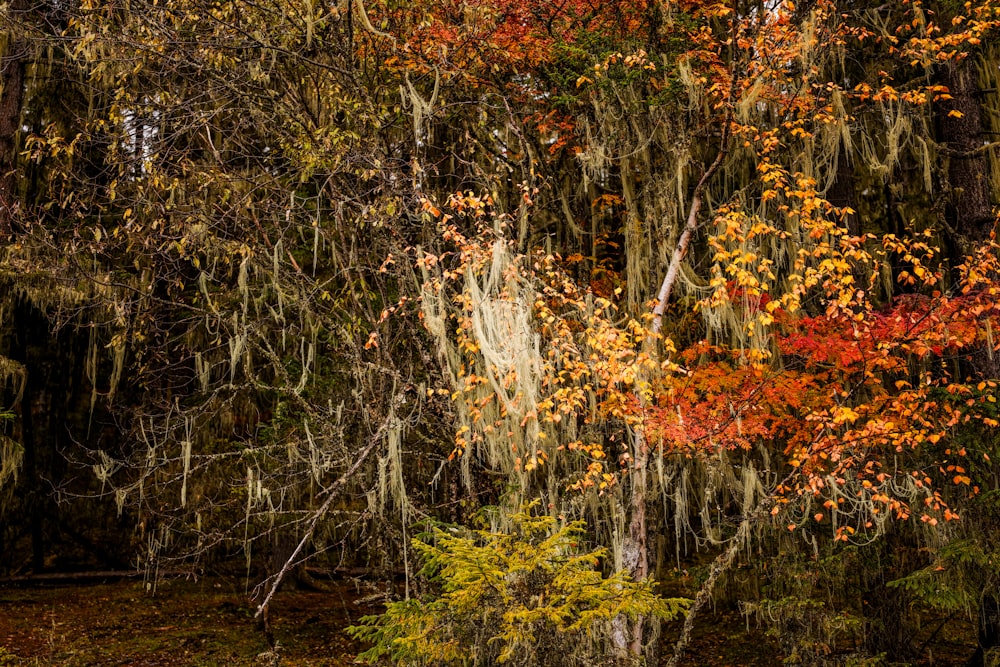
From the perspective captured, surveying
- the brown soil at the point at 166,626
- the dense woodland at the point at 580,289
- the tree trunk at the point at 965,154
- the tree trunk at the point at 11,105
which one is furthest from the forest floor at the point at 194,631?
the tree trunk at the point at 11,105

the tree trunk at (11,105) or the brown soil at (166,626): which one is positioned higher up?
the tree trunk at (11,105)

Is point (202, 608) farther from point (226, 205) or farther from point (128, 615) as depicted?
point (226, 205)

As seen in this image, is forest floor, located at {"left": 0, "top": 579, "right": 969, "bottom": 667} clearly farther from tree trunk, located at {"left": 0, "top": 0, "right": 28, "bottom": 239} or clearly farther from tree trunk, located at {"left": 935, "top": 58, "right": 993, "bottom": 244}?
tree trunk, located at {"left": 0, "top": 0, "right": 28, "bottom": 239}

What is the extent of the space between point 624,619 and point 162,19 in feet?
21.7

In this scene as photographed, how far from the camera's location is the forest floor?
8570mm

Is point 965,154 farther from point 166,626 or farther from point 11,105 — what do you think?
point 11,105

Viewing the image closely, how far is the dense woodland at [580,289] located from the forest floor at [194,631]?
923mm

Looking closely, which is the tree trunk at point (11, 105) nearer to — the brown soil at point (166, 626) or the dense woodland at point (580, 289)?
the dense woodland at point (580, 289)

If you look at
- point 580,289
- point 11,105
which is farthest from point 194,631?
point 11,105

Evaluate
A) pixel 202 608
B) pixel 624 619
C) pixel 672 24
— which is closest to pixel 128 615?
pixel 202 608

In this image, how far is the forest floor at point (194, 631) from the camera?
8570mm

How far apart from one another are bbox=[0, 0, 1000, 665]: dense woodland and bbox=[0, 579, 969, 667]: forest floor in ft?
3.03

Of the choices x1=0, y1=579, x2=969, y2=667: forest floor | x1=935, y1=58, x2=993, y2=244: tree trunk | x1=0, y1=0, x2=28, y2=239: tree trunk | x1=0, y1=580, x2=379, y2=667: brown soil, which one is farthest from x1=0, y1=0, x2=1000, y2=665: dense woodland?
x1=0, y1=580, x2=379, y2=667: brown soil

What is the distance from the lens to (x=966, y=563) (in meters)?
6.55
